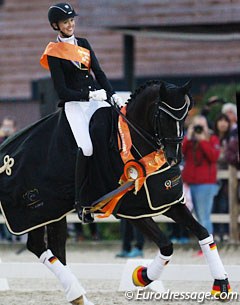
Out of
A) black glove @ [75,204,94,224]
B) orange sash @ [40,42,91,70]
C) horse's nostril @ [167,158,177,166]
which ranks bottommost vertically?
black glove @ [75,204,94,224]

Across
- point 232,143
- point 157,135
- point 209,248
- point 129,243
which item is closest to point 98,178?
point 157,135

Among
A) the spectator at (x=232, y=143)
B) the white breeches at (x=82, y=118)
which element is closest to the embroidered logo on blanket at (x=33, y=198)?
the white breeches at (x=82, y=118)

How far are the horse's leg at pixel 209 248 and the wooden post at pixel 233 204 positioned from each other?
492 centimetres

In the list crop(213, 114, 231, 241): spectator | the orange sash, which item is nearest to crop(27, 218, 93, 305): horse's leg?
the orange sash

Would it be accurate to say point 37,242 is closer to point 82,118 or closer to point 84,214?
point 84,214

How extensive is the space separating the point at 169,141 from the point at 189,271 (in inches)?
77.8

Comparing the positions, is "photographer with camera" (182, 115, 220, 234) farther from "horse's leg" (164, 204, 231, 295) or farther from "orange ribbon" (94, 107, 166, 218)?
"orange ribbon" (94, 107, 166, 218)

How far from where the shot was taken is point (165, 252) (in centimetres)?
708

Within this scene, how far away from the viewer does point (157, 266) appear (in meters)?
7.16

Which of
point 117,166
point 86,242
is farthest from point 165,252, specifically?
point 86,242

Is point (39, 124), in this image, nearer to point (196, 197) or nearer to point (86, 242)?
point (196, 197)

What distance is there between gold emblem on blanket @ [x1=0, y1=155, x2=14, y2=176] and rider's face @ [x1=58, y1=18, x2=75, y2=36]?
115cm

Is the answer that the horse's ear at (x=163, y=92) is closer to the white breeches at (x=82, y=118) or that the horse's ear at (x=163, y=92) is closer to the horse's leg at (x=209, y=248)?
the white breeches at (x=82, y=118)

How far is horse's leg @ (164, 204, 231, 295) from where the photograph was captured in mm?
6934
